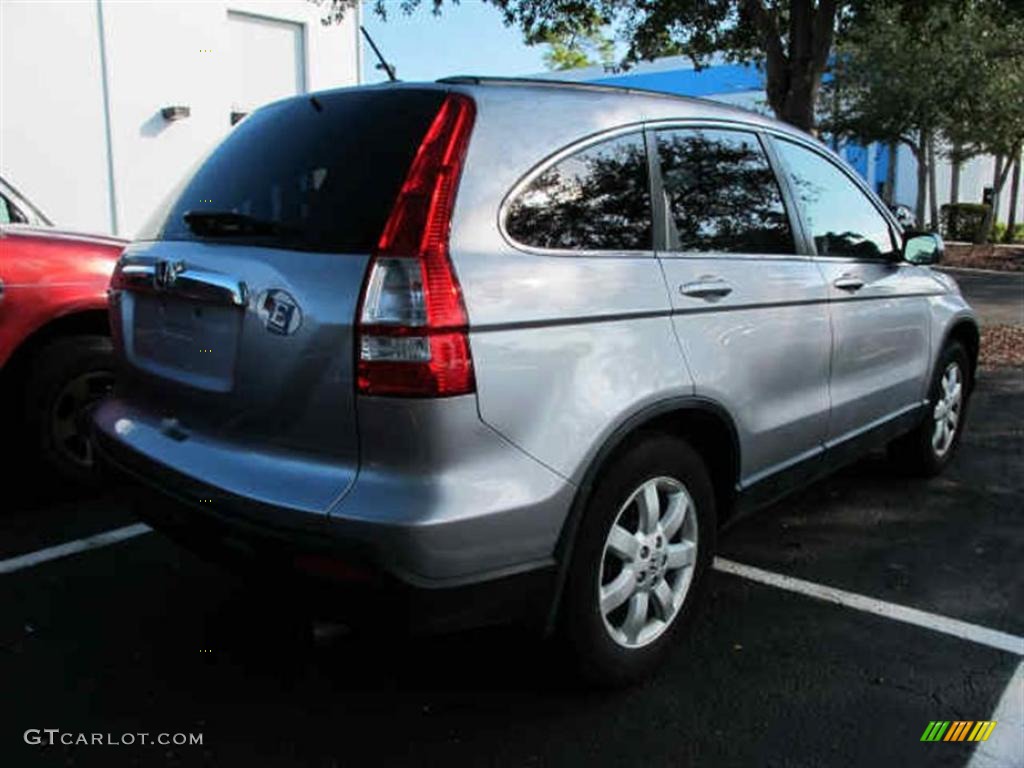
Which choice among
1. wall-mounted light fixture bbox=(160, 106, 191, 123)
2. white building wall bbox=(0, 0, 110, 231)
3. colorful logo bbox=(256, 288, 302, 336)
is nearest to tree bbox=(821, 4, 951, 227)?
wall-mounted light fixture bbox=(160, 106, 191, 123)

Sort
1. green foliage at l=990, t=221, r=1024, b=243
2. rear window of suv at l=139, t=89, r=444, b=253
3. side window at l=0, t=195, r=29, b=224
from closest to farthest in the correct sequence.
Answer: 1. rear window of suv at l=139, t=89, r=444, b=253
2. side window at l=0, t=195, r=29, b=224
3. green foliage at l=990, t=221, r=1024, b=243

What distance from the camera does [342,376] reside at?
2.43m

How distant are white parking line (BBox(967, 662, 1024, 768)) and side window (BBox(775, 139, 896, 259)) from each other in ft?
5.84

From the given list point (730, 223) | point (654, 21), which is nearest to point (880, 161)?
point (654, 21)

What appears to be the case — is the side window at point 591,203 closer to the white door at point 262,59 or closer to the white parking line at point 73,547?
the white parking line at point 73,547

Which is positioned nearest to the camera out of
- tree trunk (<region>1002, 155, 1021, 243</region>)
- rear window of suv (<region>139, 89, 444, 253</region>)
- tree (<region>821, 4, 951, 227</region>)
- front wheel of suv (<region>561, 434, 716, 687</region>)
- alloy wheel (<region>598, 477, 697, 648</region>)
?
rear window of suv (<region>139, 89, 444, 253</region>)

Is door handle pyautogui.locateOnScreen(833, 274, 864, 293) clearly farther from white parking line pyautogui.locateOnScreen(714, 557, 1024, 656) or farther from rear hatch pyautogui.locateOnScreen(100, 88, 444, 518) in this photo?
rear hatch pyautogui.locateOnScreen(100, 88, 444, 518)

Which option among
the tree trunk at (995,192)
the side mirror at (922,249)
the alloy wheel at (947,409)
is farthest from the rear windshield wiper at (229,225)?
the tree trunk at (995,192)

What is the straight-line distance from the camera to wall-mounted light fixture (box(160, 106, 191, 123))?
1155 cm

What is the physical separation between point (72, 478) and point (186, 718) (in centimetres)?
232

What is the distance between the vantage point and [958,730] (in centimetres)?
288

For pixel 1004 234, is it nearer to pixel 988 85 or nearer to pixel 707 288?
pixel 988 85

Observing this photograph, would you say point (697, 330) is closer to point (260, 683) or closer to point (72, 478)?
point (260, 683)

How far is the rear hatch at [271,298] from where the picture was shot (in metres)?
2.47
